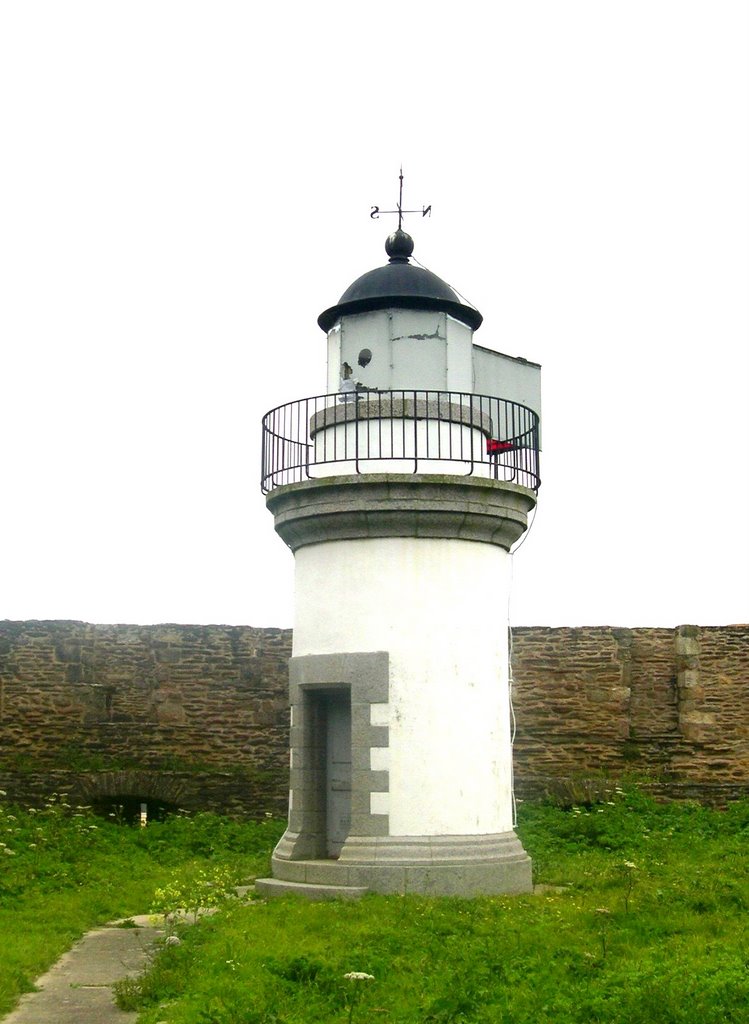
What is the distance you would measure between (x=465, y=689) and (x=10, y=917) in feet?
14.4

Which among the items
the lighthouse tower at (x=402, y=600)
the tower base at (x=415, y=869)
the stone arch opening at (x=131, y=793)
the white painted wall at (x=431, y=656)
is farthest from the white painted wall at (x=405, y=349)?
the stone arch opening at (x=131, y=793)

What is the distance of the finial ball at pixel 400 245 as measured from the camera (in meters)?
11.7

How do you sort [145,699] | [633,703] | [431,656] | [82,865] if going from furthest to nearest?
1. [633,703]
2. [145,699]
3. [82,865]
4. [431,656]

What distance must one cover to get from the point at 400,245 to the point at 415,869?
5700 mm

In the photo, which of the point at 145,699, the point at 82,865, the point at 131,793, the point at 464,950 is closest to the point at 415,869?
the point at 464,950

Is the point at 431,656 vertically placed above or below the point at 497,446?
below

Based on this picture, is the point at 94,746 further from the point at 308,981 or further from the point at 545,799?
the point at 308,981

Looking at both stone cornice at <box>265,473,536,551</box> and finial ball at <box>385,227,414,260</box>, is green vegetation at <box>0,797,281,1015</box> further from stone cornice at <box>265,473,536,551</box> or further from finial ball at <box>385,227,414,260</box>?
finial ball at <box>385,227,414,260</box>

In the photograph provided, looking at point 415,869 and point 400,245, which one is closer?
point 415,869

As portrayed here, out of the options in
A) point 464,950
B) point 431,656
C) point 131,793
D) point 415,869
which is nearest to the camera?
point 464,950

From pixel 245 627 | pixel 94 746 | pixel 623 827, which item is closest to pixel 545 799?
pixel 623 827

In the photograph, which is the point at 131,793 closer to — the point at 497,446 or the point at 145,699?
the point at 145,699

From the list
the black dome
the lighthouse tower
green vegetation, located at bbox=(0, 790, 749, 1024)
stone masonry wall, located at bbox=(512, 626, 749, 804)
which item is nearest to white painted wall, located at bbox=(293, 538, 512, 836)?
the lighthouse tower

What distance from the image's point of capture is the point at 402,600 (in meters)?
10.6
